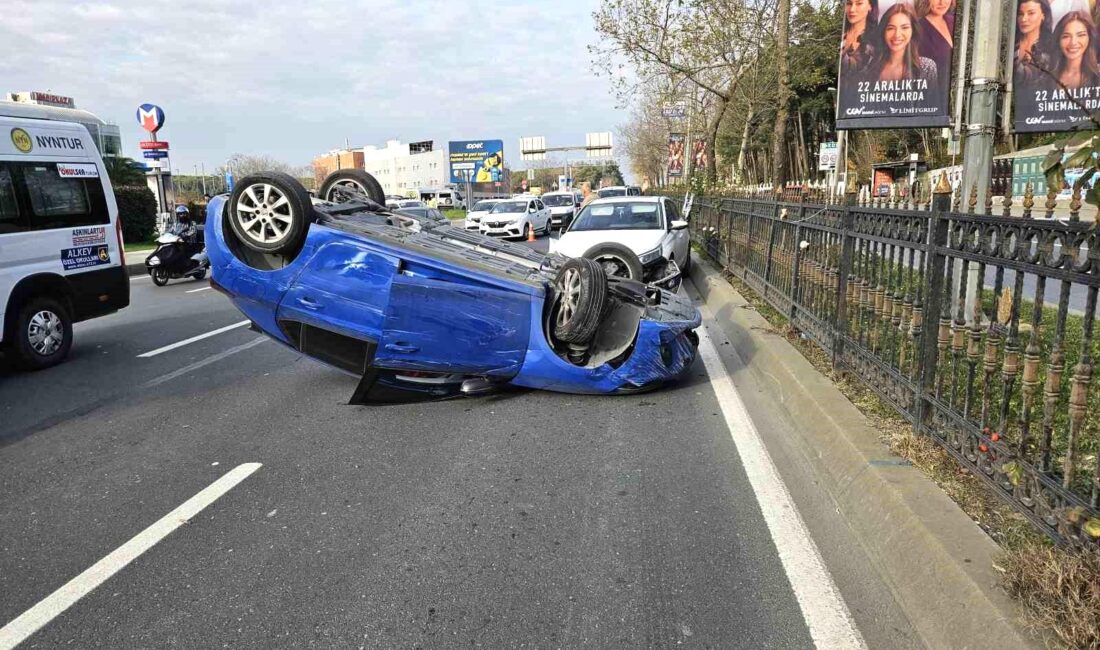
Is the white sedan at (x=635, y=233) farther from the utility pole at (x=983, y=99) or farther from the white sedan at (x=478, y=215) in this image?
the white sedan at (x=478, y=215)

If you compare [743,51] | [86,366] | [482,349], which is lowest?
[86,366]

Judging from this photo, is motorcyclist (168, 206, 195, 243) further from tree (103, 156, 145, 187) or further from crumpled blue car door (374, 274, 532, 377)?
tree (103, 156, 145, 187)

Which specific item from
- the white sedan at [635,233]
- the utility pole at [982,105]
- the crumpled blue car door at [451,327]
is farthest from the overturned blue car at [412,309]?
the white sedan at [635,233]

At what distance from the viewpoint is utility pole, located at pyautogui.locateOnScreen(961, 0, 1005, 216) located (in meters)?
6.43

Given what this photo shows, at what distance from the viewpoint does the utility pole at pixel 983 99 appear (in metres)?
6.43

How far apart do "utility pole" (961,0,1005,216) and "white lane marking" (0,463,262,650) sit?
6440mm

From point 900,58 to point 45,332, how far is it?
10088 mm

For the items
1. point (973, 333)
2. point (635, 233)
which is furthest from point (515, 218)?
point (973, 333)

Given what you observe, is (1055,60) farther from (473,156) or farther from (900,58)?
(473,156)

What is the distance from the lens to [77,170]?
8.85 m

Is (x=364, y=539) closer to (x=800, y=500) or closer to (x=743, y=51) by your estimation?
(x=800, y=500)

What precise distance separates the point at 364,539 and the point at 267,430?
227 centimetres

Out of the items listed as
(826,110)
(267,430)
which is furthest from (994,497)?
(826,110)

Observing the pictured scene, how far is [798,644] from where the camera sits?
299 centimetres
